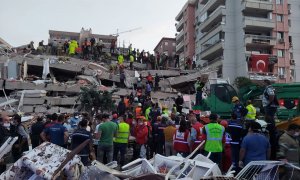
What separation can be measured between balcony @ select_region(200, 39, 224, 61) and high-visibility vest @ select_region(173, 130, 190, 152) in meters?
41.5

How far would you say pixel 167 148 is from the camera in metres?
12.3

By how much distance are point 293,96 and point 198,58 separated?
43.2 metres

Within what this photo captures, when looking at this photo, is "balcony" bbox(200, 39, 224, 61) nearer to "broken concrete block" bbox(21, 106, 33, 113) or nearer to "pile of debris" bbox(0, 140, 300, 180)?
"broken concrete block" bbox(21, 106, 33, 113)

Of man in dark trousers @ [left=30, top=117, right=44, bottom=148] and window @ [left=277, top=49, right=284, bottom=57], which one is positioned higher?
window @ [left=277, top=49, right=284, bottom=57]

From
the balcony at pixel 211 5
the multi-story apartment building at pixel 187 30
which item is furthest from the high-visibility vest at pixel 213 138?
the multi-story apartment building at pixel 187 30

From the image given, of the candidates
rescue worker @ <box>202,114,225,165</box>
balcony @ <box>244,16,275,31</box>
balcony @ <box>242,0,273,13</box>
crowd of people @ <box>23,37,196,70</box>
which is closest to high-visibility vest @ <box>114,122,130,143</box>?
rescue worker @ <box>202,114,225,165</box>

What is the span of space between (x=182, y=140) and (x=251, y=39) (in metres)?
40.1

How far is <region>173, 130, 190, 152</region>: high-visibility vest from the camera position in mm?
10977

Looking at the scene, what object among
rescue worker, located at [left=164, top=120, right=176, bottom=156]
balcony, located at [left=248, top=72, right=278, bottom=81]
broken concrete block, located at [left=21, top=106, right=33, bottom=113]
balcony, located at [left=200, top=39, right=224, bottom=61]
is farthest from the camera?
balcony, located at [left=200, top=39, right=224, bottom=61]

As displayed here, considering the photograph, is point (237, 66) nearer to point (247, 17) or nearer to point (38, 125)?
point (247, 17)

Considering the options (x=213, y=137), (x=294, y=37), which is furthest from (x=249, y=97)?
(x=294, y=37)

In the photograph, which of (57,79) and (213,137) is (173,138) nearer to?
(213,137)

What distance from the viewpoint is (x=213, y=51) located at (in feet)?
174

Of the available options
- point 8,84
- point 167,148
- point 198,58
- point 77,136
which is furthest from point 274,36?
point 77,136
